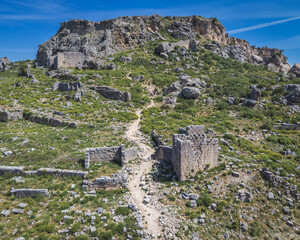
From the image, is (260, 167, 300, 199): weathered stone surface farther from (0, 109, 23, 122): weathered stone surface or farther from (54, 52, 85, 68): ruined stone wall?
(54, 52, 85, 68): ruined stone wall

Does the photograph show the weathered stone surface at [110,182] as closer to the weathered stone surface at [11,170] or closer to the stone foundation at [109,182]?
the stone foundation at [109,182]

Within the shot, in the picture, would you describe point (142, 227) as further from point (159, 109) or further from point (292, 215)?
point (159, 109)

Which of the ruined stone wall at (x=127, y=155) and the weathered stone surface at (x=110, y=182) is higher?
the ruined stone wall at (x=127, y=155)

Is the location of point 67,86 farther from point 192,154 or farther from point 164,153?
point 192,154

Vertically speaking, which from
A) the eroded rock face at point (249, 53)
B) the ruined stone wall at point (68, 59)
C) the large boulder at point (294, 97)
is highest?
the eroded rock face at point (249, 53)

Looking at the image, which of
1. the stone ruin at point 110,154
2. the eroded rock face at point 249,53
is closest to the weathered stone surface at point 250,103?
the stone ruin at point 110,154

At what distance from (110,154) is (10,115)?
15.8 m

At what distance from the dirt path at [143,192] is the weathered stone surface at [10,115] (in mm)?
14299

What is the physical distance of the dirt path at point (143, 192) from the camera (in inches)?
347

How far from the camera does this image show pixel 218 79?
38500 mm

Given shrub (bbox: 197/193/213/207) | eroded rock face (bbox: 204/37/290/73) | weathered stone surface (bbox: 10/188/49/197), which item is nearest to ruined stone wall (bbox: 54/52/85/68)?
weathered stone surface (bbox: 10/188/49/197)

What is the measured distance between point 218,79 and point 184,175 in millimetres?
32144

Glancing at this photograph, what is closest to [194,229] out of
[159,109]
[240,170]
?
[240,170]

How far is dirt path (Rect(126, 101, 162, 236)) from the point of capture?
8.80 meters
